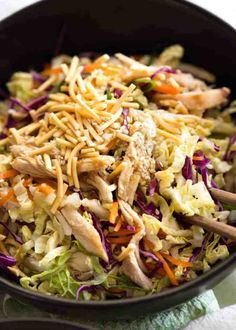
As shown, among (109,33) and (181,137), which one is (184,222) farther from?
(109,33)

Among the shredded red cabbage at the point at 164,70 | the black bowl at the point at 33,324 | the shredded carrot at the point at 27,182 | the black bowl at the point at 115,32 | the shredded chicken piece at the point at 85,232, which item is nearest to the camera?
the black bowl at the point at 33,324

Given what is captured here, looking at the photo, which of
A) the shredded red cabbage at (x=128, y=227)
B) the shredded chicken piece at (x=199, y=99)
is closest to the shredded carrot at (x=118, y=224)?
the shredded red cabbage at (x=128, y=227)

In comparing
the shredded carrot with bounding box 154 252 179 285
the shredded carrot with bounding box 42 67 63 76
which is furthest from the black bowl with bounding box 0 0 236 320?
the shredded carrot with bounding box 154 252 179 285

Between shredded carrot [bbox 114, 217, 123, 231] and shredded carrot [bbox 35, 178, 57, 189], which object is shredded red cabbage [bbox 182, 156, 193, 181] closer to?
shredded carrot [bbox 114, 217, 123, 231]

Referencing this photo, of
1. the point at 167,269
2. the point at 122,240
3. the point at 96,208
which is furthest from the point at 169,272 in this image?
the point at 96,208

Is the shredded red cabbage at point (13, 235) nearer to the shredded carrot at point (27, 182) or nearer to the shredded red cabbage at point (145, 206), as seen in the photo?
the shredded carrot at point (27, 182)

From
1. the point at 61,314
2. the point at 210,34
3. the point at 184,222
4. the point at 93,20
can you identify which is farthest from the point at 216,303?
the point at 93,20

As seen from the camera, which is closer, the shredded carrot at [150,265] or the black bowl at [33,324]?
the black bowl at [33,324]
